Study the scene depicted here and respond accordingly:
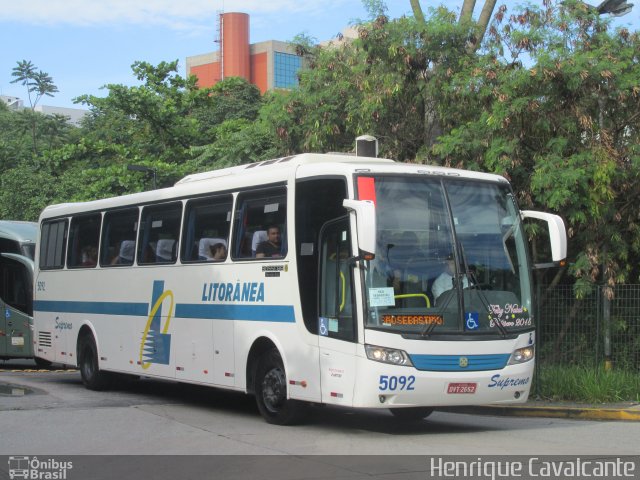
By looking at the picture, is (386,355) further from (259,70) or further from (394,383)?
(259,70)

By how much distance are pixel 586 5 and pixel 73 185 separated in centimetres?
2689

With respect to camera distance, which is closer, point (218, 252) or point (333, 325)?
point (333, 325)

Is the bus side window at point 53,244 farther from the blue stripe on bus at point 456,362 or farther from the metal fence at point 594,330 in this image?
the blue stripe on bus at point 456,362

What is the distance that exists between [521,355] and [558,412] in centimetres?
291

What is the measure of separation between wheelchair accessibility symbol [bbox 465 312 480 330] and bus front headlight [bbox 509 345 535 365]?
2.30 ft

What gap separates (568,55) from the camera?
54.3 ft

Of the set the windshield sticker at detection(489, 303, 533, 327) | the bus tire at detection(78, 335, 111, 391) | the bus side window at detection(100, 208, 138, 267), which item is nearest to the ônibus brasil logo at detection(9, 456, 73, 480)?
the windshield sticker at detection(489, 303, 533, 327)

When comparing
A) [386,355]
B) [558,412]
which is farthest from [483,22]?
[386,355]

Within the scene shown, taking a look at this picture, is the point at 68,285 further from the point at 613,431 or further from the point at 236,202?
the point at 613,431

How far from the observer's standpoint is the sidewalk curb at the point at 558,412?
1355cm

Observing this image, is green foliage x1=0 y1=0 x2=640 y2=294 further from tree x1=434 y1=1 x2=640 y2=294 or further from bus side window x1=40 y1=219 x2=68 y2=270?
bus side window x1=40 y1=219 x2=68 y2=270

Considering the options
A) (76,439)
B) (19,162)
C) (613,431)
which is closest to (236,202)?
(76,439)

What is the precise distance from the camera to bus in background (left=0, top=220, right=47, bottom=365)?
24.4 metres

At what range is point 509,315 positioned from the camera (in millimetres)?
11461
